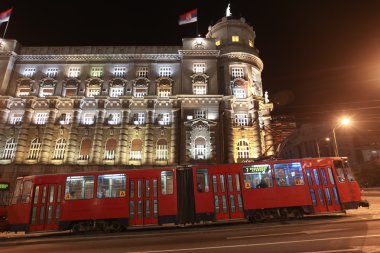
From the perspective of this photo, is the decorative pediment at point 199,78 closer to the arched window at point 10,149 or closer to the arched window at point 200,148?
the arched window at point 200,148

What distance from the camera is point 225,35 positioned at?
46.2m

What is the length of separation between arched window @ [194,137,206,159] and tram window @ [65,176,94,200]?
70.3 feet

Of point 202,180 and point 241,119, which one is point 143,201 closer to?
point 202,180

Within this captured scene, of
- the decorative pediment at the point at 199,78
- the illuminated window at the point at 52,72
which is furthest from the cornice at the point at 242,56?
the illuminated window at the point at 52,72

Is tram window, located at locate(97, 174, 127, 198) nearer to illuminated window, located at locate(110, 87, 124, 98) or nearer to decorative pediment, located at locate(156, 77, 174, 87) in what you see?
illuminated window, located at locate(110, 87, 124, 98)

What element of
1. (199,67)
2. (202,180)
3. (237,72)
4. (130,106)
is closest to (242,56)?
(237,72)

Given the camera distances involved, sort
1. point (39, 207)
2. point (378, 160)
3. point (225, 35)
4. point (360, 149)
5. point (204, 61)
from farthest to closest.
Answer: point (360, 149) < point (378, 160) < point (225, 35) < point (204, 61) < point (39, 207)

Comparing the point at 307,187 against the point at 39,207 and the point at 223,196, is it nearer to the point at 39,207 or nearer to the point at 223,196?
the point at 223,196

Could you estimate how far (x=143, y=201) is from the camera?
17656 millimetres

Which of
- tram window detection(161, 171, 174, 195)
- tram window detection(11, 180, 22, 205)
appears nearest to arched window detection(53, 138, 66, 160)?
tram window detection(11, 180, 22, 205)

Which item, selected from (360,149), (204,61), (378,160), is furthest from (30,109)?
(360,149)

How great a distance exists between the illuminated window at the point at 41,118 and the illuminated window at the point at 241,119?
32.4 m

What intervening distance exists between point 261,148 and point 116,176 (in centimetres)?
2655

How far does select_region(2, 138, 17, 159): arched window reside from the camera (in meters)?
37.8
